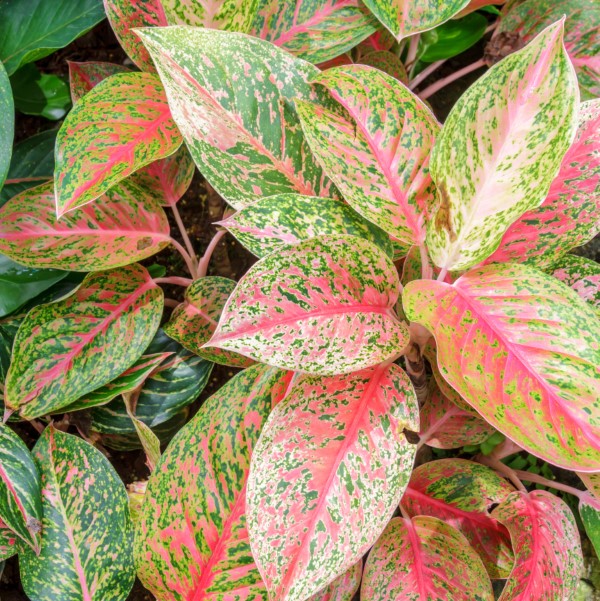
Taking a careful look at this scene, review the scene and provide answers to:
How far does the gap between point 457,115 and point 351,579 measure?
75 cm

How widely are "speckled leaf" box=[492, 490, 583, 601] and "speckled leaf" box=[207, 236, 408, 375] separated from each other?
38 cm

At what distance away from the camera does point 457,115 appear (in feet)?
2.31

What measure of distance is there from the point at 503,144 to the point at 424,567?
649mm

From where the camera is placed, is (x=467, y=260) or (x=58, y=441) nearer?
(x=467, y=260)

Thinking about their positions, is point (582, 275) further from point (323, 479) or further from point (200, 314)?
point (200, 314)

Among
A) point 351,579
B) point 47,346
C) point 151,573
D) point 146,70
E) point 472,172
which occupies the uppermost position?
point 146,70

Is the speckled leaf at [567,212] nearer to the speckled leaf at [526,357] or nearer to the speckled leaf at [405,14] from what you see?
the speckled leaf at [526,357]

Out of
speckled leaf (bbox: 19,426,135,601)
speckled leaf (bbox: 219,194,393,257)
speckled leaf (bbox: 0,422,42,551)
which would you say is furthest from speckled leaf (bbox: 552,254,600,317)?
speckled leaf (bbox: 0,422,42,551)

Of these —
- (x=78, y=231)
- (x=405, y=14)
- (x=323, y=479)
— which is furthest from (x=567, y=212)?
(x=78, y=231)

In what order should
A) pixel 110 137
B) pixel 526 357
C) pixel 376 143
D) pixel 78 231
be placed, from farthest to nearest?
pixel 78 231 → pixel 110 137 → pixel 376 143 → pixel 526 357

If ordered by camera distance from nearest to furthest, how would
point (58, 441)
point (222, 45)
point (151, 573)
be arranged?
1. point (222, 45)
2. point (151, 573)
3. point (58, 441)

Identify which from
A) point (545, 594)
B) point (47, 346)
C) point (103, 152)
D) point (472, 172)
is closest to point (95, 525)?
point (47, 346)

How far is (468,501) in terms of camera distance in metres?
1.06

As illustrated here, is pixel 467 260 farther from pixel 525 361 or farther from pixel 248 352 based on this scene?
pixel 248 352
